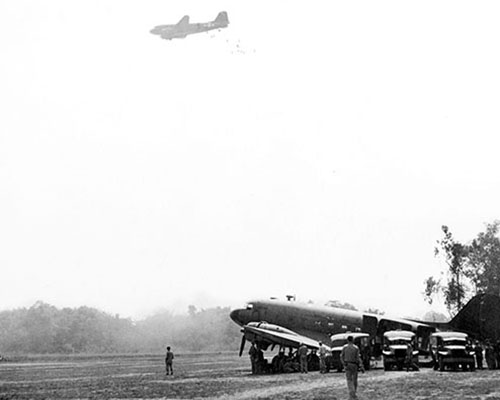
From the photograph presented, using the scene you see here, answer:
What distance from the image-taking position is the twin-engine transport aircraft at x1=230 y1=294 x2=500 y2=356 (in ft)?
110

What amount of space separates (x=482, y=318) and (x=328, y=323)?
Answer: 28.6 ft

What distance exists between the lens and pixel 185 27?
A: 161 feet

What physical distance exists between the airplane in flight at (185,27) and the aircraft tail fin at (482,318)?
27.4 meters

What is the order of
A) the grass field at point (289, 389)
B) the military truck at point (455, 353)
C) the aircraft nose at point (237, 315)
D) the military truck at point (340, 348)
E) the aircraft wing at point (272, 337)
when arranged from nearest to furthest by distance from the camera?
the grass field at point (289, 389) < the military truck at point (455, 353) < the military truck at point (340, 348) < the aircraft wing at point (272, 337) < the aircraft nose at point (237, 315)

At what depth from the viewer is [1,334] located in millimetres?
120688

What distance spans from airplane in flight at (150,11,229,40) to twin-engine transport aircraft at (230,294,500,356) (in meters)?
20.7

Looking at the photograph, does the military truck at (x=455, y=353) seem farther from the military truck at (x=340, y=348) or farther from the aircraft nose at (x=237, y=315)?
the aircraft nose at (x=237, y=315)

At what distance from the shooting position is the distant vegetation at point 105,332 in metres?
118

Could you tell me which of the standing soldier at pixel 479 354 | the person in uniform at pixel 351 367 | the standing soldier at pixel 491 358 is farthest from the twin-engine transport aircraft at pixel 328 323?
the person in uniform at pixel 351 367

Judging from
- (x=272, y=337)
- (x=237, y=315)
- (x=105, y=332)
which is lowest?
(x=105, y=332)

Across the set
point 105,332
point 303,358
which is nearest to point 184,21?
point 303,358

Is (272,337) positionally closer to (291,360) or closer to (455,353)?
(291,360)

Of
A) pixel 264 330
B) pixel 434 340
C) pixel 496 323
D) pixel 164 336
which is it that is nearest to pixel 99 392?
pixel 264 330

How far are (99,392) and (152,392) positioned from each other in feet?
7.59
